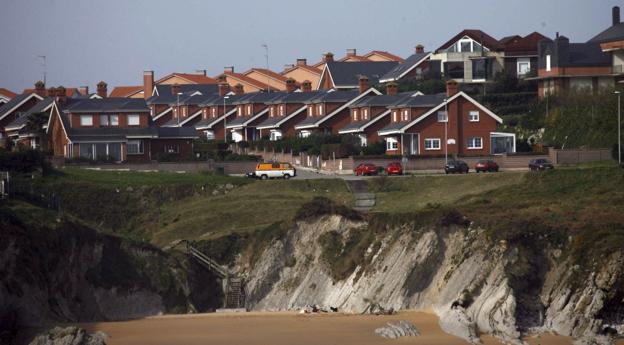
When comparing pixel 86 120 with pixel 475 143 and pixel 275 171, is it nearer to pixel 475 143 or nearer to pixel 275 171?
pixel 275 171

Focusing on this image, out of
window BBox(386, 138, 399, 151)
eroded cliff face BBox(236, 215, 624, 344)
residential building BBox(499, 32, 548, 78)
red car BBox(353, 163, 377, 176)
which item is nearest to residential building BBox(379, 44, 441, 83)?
residential building BBox(499, 32, 548, 78)

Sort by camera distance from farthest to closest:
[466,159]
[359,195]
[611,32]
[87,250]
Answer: [611,32]
[466,159]
[359,195]
[87,250]

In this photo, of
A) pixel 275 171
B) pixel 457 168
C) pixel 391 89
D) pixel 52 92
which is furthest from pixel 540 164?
pixel 52 92

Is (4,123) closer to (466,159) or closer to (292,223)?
(466,159)

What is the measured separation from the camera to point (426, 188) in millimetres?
73812

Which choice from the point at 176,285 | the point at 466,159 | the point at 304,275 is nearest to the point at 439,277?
the point at 304,275

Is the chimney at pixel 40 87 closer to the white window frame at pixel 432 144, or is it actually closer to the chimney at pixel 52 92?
the chimney at pixel 52 92

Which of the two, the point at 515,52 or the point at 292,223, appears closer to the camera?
the point at 292,223

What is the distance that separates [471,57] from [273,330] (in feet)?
235

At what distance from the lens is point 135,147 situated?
100125 millimetres

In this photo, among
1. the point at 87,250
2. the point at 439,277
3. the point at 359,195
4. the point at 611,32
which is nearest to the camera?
the point at 439,277

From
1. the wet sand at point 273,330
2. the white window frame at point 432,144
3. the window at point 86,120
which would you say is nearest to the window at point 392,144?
the white window frame at point 432,144

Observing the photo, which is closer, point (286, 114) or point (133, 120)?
point (133, 120)

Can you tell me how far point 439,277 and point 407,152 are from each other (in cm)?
4584
